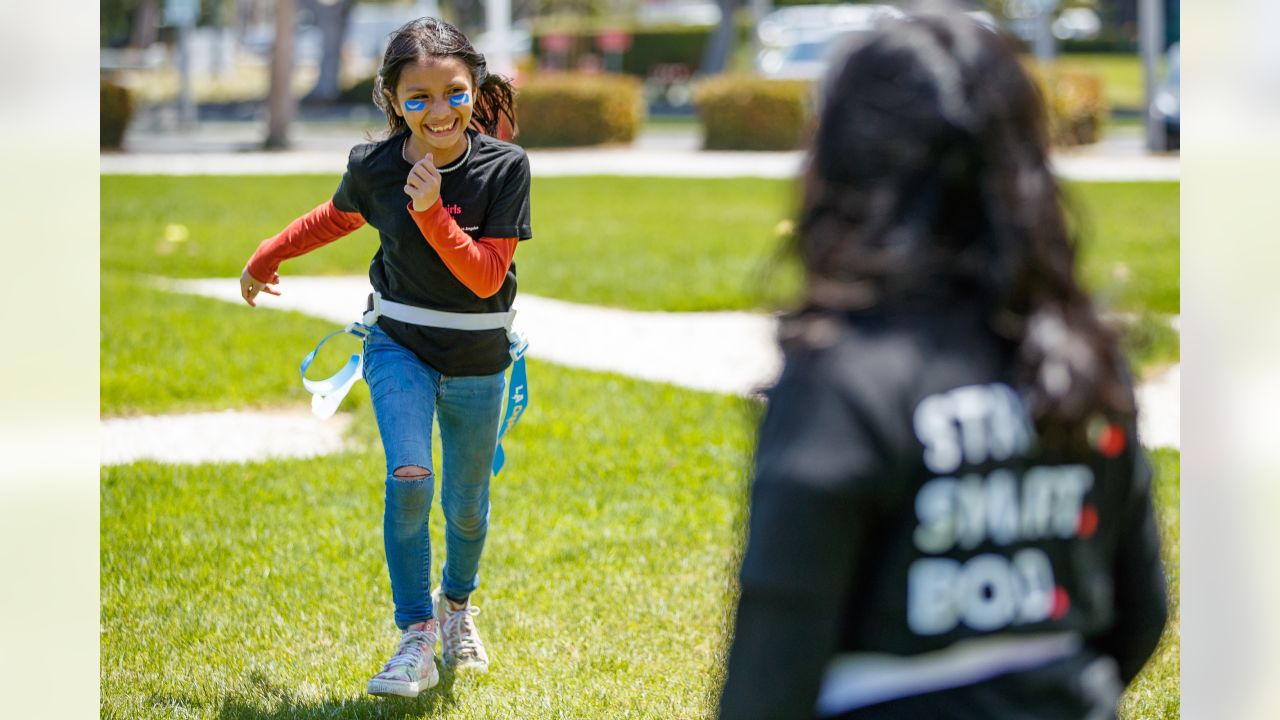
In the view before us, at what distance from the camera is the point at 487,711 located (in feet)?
12.2

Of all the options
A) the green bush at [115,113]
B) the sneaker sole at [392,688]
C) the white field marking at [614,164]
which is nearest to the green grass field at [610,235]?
the white field marking at [614,164]

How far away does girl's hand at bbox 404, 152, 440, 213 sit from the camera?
3.07 metres

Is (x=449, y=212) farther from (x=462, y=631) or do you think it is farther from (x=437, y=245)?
(x=462, y=631)

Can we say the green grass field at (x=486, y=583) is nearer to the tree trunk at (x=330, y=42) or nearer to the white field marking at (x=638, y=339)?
the white field marking at (x=638, y=339)

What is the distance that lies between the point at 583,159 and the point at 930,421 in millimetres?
23081

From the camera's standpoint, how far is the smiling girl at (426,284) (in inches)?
133

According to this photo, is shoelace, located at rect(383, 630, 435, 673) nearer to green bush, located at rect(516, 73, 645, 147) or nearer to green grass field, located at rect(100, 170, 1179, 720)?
green grass field, located at rect(100, 170, 1179, 720)

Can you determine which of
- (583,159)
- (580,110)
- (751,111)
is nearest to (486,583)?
(583,159)

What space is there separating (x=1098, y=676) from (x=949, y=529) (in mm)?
311

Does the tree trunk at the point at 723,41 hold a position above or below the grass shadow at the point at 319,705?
above

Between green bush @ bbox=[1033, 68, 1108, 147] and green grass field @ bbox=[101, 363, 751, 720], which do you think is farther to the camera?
green bush @ bbox=[1033, 68, 1108, 147]

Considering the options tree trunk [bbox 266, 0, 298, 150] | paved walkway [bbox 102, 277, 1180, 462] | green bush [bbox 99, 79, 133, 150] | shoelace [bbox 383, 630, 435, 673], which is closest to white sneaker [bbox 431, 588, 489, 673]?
shoelace [bbox 383, 630, 435, 673]

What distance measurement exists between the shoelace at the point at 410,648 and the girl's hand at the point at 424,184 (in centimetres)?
109
